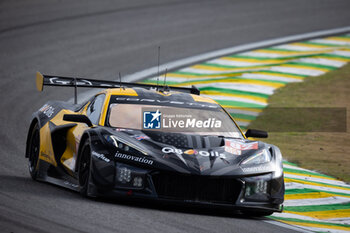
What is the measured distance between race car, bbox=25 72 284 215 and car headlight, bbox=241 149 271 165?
0.04 feet

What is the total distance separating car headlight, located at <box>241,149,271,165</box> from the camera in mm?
7297

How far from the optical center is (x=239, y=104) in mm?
13680

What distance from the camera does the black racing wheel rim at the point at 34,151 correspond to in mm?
8953

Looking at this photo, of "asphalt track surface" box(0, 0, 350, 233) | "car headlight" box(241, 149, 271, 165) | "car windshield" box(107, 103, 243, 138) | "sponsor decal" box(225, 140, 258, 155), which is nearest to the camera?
"asphalt track surface" box(0, 0, 350, 233)

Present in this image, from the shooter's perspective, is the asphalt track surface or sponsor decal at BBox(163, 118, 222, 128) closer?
the asphalt track surface

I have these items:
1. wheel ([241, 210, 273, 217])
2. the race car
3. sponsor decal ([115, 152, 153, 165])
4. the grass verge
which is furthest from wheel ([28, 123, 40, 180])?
the grass verge

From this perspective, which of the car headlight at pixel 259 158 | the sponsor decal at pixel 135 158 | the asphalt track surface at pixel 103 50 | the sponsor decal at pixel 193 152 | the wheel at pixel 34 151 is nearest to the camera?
the asphalt track surface at pixel 103 50

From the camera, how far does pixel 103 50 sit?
18453 millimetres

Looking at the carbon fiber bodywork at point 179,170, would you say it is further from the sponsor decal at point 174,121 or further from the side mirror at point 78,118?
the sponsor decal at point 174,121

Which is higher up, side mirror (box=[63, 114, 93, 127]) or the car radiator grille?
side mirror (box=[63, 114, 93, 127])

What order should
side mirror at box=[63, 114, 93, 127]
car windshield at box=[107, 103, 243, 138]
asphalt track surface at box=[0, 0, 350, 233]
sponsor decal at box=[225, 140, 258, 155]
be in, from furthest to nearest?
car windshield at box=[107, 103, 243, 138] → side mirror at box=[63, 114, 93, 127] → sponsor decal at box=[225, 140, 258, 155] → asphalt track surface at box=[0, 0, 350, 233]

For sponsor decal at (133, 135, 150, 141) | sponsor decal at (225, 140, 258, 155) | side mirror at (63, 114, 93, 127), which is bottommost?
sponsor decal at (225, 140, 258, 155)

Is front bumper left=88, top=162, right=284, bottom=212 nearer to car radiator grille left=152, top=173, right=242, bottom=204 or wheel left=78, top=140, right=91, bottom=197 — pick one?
car radiator grille left=152, top=173, right=242, bottom=204

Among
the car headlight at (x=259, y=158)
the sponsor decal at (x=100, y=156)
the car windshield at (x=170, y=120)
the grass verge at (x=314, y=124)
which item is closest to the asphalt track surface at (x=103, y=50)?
the sponsor decal at (x=100, y=156)
